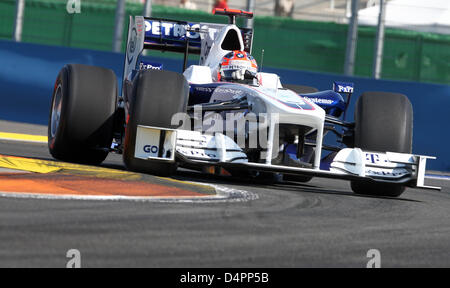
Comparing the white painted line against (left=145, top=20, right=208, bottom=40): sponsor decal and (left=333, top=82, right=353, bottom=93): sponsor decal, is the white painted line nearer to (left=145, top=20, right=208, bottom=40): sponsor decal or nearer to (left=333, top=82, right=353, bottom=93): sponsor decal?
(left=333, top=82, right=353, bottom=93): sponsor decal

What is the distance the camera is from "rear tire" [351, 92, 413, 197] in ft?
27.7

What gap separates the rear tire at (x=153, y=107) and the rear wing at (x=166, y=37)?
2631mm

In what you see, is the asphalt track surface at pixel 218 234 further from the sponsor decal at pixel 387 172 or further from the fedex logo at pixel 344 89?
the fedex logo at pixel 344 89

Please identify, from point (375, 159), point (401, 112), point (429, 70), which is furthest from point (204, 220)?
point (429, 70)

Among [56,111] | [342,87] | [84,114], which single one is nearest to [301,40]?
[342,87]

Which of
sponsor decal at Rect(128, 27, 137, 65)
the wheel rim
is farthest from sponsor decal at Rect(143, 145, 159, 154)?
sponsor decal at Rect(128, 27, 137, 65)

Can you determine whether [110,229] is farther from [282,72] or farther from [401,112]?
[282,72]

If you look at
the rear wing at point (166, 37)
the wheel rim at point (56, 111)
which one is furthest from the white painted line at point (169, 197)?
the rear wing at point (166, 37)

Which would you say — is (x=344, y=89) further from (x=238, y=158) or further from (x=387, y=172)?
(x=238, y=158)

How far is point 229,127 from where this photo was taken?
8.83 metres

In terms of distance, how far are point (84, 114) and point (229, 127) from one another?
1431 millimetres

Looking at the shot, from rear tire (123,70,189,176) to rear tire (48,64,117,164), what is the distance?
82cm
